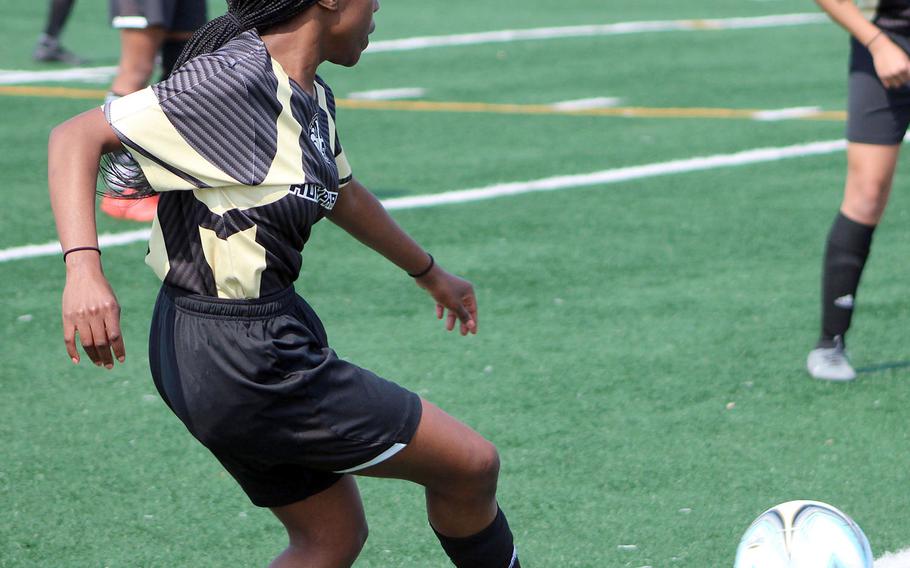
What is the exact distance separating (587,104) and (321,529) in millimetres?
8820

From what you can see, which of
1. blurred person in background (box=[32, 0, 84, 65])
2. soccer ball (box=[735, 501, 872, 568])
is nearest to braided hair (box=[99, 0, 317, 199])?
soccer ball (box=[735, 501, 872, 568])

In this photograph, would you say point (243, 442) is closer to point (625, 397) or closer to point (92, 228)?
point (92, 228)

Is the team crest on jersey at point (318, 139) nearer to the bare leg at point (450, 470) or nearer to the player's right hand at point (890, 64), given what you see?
the bare leg at point (450, 470)

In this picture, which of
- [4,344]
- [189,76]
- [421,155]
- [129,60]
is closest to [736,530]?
[189,76]

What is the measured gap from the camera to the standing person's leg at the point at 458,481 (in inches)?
117

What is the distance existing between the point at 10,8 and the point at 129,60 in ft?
33.0

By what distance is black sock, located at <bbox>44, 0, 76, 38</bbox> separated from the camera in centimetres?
1294

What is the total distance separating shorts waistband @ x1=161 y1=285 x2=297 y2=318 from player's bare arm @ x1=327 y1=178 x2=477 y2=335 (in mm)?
429

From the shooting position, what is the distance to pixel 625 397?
526 centimetres

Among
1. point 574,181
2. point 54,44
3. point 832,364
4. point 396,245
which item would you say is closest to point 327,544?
point 396,245

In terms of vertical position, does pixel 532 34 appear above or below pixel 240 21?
below

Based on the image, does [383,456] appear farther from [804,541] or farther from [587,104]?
[587,104]

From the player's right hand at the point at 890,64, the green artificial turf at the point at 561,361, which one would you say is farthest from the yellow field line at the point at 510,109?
the player's right hand at the point at 890,64

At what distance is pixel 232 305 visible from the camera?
111 inches
